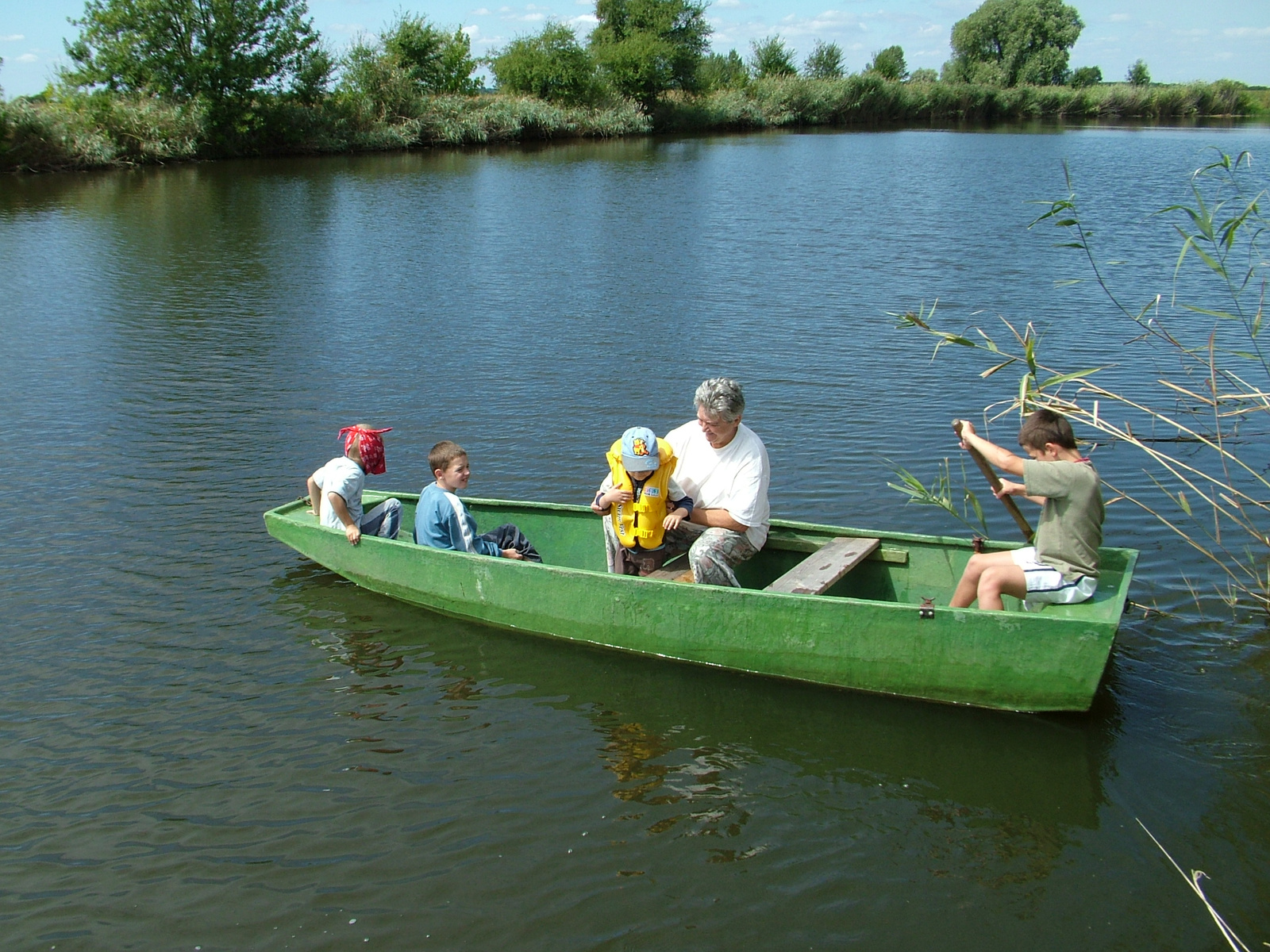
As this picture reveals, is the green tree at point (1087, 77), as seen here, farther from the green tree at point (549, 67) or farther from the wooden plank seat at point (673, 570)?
the wooden plank seat at point (673, 570)

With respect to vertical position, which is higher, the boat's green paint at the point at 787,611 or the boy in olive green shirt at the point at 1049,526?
the boy in olive green shirt at the point at 1049,526

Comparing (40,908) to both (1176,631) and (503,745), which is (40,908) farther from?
(1176,631)

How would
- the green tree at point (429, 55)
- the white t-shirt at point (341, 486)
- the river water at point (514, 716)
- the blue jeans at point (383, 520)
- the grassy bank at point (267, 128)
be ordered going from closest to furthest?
the river water at point (514, 716)
the white t-shirt at point (341, 486)
the blue jeans at point (383, 520)
the grassy bank at point (267, 128)
the green tree at point (429, 55)

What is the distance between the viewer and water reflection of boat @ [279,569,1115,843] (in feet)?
16.6

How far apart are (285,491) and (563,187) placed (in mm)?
22099

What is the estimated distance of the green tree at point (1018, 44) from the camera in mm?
71500

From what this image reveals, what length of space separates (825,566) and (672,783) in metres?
1.68

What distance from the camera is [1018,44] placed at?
72875mm

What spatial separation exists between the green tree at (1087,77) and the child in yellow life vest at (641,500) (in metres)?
75.4

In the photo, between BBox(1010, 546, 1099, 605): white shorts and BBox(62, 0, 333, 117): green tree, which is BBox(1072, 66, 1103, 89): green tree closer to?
BBox(62, 0, 333, 117): green tree

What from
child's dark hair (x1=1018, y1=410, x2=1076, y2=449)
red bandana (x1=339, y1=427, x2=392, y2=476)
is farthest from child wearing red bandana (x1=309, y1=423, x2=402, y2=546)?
child's dark hair (x1=1018, y1=410, x2=1076, y2=449)

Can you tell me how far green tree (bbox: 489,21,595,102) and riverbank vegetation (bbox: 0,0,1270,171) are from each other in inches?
3.5

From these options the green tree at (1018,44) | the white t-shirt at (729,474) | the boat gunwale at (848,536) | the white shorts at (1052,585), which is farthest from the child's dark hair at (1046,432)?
the green tree at (1018,44)

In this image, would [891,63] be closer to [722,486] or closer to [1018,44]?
[1018,44]
